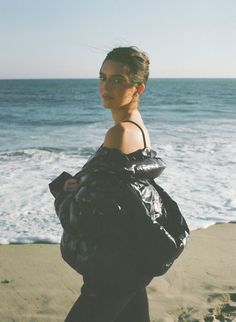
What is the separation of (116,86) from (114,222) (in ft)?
2.42

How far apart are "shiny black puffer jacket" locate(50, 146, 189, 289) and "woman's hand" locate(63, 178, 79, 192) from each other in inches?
1.0

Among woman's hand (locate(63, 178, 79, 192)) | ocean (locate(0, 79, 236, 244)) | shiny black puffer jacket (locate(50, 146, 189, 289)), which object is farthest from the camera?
ocean (locate(0, 79, 236, 244))

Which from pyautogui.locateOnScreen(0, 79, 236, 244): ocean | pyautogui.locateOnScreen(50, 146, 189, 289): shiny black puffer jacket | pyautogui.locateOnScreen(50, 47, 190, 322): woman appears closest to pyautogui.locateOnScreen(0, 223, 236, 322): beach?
pyautogui.locateOnScreen(0, 79, 236, 244): ocean

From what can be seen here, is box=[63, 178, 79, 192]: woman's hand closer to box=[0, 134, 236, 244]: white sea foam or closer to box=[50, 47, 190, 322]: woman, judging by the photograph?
box=[50, 47, 190, 322]: woman

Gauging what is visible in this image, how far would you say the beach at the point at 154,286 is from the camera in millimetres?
3449

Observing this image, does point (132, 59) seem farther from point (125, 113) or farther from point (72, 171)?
point (72, 171)

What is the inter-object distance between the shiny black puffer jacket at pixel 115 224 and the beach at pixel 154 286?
66.8 inches

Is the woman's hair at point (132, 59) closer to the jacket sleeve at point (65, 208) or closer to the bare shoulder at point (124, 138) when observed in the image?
the bare shoulder at point (124, 138)

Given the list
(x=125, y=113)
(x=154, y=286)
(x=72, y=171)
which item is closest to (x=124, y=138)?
(x=125, y=113)

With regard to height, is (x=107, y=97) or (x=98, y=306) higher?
(x=107, y=97)

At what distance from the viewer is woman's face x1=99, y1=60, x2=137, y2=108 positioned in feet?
7.00

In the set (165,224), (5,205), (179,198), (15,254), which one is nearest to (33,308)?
(15,254)

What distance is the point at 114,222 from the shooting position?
1798 mm

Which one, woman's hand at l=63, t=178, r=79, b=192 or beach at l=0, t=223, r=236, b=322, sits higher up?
woman's hand at l=63, t=178, r=79, b=192
